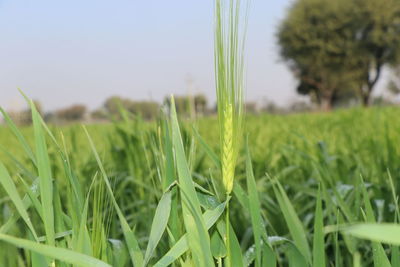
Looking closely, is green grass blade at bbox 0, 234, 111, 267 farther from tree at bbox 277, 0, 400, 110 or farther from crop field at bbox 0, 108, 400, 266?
tree at bbox 277, 0, 400, 110

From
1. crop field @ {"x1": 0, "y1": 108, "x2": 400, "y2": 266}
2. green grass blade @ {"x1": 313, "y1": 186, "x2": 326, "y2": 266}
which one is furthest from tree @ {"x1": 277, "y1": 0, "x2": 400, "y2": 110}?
green grass blade @ {"x1": 313, "y1": 186, "x2": 326, "y2": 266}

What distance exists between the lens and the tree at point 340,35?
32.6m

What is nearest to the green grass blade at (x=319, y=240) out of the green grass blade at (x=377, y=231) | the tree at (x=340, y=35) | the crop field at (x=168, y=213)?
the crop field at (x=168, y=213)

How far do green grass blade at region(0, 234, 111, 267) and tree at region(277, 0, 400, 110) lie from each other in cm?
3304

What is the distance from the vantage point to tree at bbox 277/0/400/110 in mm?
32594

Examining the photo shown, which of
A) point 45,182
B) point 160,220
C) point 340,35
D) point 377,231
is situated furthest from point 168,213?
point 340,35

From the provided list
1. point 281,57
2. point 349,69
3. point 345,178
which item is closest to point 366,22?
point 349,69

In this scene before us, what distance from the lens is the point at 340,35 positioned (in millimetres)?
32938

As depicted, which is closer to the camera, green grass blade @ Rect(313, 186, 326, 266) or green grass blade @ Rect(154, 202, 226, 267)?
green grass blade @ Rect(154, 202, 226, 267)

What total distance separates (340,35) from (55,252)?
34488 millimetres

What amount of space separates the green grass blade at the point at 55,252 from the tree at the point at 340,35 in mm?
33038

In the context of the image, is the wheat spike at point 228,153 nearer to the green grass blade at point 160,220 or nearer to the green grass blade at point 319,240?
the green grass blade at point 160,220

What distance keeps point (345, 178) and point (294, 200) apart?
399 mm

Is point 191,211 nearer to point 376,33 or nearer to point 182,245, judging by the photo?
point 182,245
